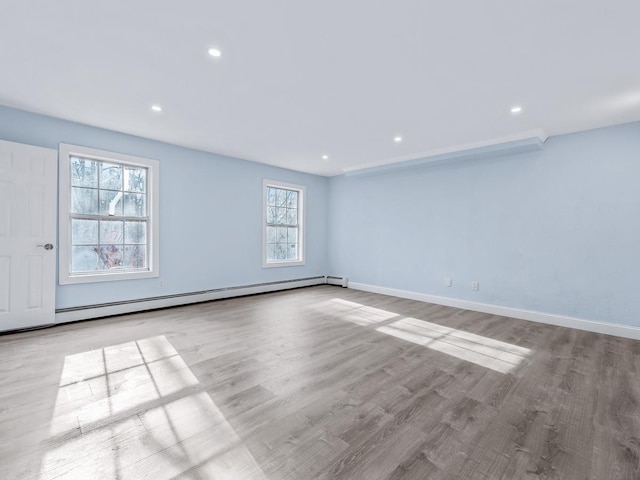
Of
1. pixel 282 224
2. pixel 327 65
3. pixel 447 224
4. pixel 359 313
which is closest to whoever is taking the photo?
Result: pixel 327 65

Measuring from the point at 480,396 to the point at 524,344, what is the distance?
4.92 ft

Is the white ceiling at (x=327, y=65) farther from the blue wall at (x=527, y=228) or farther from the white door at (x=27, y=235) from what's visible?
the white door at (x=27, y=235)

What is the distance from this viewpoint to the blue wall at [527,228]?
363cm

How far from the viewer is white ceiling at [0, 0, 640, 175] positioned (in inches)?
75.1

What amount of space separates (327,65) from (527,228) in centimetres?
360

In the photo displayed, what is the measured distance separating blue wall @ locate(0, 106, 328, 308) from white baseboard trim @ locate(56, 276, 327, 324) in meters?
0.08

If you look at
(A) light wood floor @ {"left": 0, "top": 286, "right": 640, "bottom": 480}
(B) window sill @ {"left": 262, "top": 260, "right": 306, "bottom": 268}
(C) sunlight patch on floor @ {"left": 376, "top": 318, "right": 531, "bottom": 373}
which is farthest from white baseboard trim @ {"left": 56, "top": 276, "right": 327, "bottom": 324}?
(C) sunlight patch on floor @ {"left": 376, "top": 318, "right": 531, "bottom": 373}

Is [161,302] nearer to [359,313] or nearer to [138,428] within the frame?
[359,313]

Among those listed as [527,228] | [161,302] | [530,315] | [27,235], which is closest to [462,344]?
[530,315]

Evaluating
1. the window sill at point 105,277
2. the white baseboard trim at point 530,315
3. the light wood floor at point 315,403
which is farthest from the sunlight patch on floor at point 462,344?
the window sill at point 105,277

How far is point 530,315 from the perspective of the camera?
4.21 metres

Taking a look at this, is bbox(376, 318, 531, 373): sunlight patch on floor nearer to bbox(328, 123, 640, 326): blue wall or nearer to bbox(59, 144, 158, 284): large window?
bbox(328, 123, 640, 326): blue wall

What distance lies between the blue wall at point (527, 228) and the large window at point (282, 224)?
159 cm

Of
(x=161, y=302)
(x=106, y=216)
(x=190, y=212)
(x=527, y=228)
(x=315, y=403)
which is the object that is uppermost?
(x=190, y=212)
